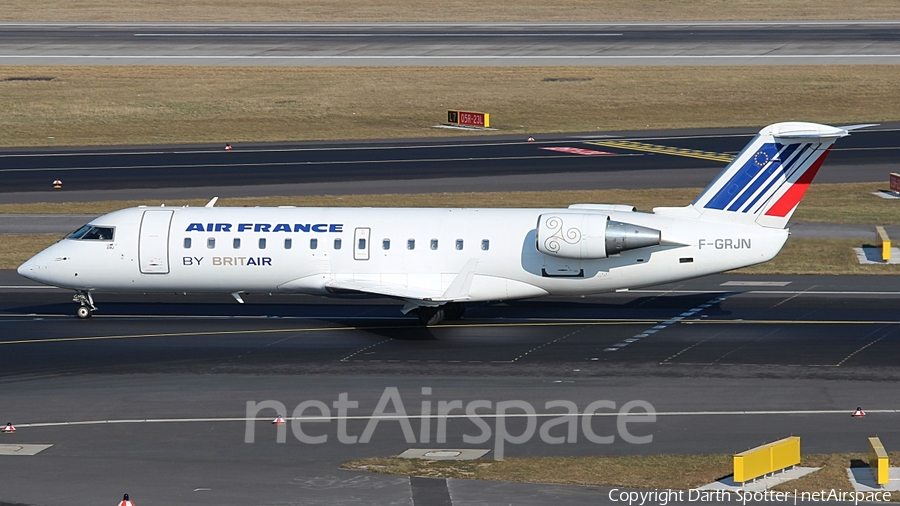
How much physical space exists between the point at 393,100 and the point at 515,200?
30.3m

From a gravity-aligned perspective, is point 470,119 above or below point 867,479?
above

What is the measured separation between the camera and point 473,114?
Answer: 78.5 m

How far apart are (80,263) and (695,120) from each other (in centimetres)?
4874

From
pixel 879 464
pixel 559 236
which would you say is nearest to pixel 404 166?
pixel 559 236

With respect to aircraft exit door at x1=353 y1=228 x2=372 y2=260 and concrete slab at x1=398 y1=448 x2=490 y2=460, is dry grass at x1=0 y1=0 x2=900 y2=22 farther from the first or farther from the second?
concrete slab at x1=398 y1=448 x2=490 y2=460

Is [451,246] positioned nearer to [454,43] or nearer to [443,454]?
[443,454]

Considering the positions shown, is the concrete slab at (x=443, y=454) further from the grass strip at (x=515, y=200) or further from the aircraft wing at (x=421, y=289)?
the grass strip at (x=515, y=200)

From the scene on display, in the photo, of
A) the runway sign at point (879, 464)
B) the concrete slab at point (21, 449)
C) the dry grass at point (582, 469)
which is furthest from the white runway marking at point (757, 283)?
the concrete slab at point (21, 449)

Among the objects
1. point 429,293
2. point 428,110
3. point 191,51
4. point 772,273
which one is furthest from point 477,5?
point 429,293

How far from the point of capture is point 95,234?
127 ft

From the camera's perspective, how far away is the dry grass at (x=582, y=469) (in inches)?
932

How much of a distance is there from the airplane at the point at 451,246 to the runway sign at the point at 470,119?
40687mm

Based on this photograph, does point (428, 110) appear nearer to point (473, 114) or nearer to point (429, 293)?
point (473, 114)

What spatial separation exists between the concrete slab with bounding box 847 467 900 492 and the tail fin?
13.2 metres
